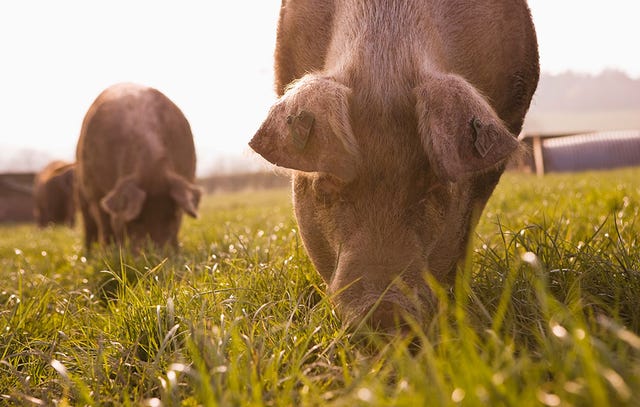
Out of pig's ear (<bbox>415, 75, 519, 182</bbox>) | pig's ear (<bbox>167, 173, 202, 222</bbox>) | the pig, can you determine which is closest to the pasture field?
pig's ear (<bbox>415, 75, 519, 182</bbox>)

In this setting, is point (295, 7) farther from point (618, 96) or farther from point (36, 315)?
point (618, 96)

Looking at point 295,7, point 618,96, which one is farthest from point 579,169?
point 618,96

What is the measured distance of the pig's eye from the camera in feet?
8.24

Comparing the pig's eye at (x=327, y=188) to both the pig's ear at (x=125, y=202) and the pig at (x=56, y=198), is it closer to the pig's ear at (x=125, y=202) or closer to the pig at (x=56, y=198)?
the pig's ear at (x=125, y=202)

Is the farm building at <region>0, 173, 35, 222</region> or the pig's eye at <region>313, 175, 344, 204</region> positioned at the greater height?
the pig's eye at <region>313, 175, 344, 204</region>

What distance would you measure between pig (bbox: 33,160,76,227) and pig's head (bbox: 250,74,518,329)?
15193 mm

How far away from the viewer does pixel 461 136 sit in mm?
2217

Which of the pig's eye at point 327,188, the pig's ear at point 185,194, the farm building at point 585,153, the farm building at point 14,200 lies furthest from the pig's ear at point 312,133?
the farm building at point 14,200

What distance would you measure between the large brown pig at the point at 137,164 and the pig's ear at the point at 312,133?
11.2 feet

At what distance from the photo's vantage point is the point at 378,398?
133cm

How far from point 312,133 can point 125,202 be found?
3.75 m

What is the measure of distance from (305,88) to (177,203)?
12.1 ft

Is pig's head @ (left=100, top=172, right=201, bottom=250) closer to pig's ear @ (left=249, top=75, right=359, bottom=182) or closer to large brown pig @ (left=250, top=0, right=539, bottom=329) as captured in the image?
large brown pig @ (left=250, top=0, right=539, bottom=329)

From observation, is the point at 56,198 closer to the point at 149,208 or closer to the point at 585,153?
the point at 149,208
